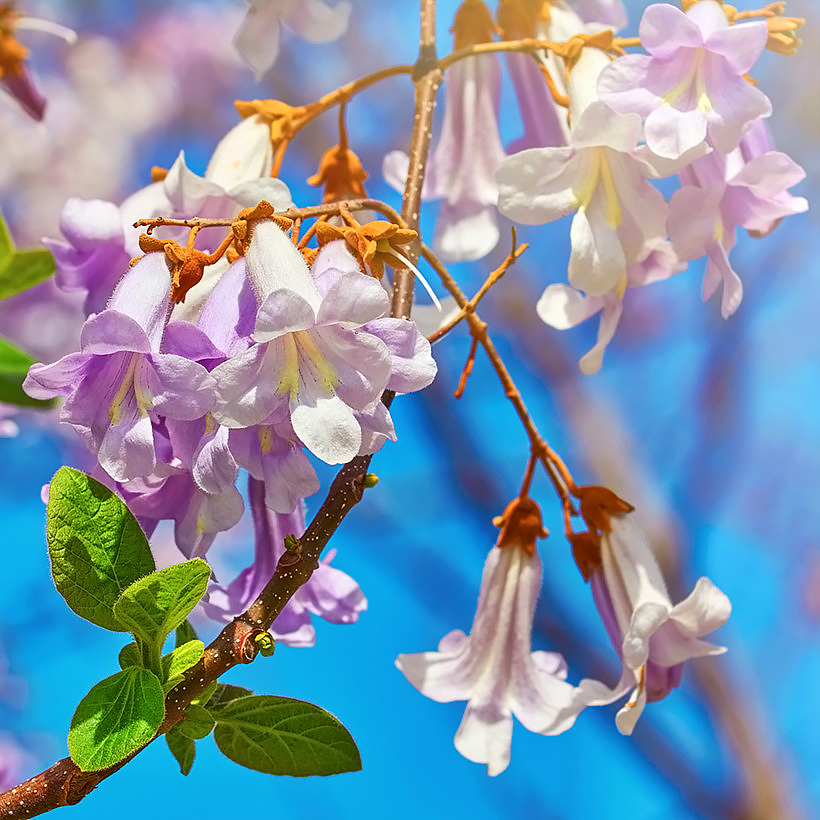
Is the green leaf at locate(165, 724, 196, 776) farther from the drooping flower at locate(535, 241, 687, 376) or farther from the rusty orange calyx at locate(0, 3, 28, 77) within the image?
the rusty orange calyx at locate(0, 3, 28, 77)

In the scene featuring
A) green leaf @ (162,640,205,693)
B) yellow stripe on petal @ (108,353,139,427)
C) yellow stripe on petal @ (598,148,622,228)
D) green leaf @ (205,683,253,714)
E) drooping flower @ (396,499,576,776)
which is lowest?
drooping flower @ (396,499,576,776)

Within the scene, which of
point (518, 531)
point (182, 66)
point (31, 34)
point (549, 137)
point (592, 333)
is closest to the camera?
point (518, 531)

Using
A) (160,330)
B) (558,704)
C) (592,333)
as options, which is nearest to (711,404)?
(592,333)

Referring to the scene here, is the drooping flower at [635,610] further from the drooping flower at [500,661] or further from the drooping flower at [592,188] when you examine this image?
the drooping flower at [592,188]

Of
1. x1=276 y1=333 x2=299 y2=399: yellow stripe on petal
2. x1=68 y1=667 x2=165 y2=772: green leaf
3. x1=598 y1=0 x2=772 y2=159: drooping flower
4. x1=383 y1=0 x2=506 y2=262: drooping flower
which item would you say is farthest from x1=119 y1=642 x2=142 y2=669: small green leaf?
x1=383 y1=0 x2=506 y2=262: drooping flower

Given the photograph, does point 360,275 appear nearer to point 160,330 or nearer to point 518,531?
point 160,330
